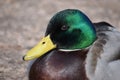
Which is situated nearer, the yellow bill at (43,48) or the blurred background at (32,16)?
the yellow bill at (43,48)

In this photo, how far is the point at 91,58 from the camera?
16.2 feet

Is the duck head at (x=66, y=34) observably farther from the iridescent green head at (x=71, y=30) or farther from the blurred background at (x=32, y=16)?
the blurred background at (x=32, y=16)

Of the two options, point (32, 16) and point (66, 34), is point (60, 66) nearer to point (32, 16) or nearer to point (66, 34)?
point (66, 34)

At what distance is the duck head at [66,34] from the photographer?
16.2ft

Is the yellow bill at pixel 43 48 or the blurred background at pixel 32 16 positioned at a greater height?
the yellow bill at pixel 43 48

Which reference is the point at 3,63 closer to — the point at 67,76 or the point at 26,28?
the point at 67,76

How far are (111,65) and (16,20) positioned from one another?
446cm

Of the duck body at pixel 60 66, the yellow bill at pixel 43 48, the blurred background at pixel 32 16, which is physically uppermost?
the yellow bill at pixel 43 48

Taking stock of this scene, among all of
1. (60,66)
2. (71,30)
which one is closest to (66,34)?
(71,30)

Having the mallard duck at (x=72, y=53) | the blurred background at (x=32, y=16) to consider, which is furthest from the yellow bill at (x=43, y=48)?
the blurred background at (x=32, y=16)

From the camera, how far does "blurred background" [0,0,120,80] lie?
7.96 metres

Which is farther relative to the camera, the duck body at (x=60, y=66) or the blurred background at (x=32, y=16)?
the blurred background at (x=32, y=16)

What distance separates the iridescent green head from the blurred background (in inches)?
80.6

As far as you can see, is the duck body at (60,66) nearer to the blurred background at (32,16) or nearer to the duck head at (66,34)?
the duck head at (66,34)
